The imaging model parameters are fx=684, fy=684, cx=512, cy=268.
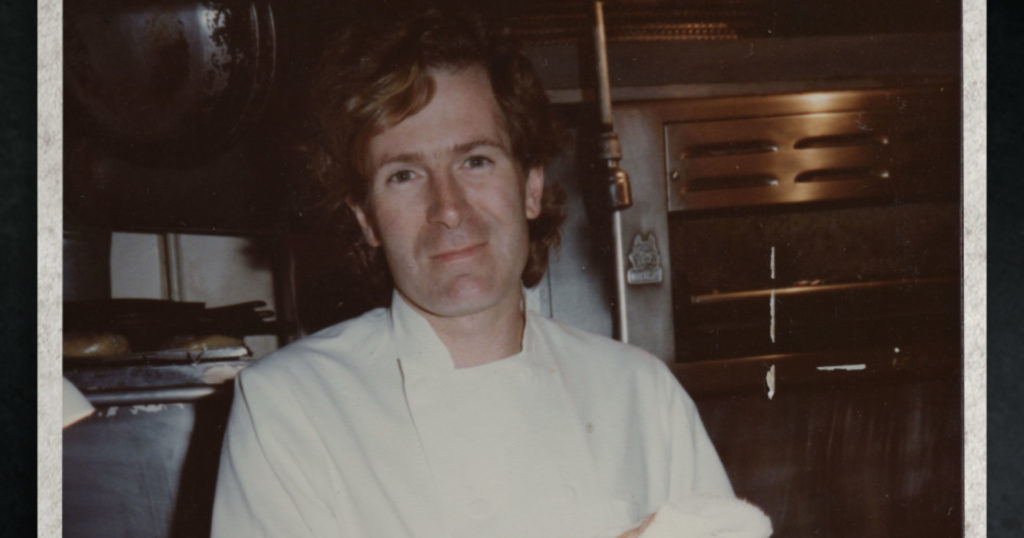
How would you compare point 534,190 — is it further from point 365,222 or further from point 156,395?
point 156,395

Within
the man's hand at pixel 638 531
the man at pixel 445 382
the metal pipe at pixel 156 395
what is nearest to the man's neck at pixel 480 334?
the man at pixel 445 382

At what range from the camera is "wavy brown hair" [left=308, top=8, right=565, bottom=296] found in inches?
32.8

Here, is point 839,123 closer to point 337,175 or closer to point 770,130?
point 770,130

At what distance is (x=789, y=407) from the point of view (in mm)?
1012

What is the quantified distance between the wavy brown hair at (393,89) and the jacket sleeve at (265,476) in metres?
0.24

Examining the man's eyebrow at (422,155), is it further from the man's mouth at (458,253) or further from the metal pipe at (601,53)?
the metal pipe at (601,53)

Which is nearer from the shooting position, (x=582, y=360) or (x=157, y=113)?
(x=582, y=360)

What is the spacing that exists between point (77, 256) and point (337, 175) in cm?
43

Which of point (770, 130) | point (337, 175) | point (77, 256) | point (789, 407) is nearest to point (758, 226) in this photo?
point (770, 130)

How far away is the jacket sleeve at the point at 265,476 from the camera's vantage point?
0.75 meters

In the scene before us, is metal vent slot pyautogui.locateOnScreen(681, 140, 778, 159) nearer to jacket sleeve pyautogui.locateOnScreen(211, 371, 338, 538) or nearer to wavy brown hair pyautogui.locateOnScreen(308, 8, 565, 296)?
wavy brown hair pyautogui.locateOnScreen(308, 8, 565, 296)

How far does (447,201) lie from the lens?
799mm

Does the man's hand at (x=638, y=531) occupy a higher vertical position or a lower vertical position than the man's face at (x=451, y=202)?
lower
